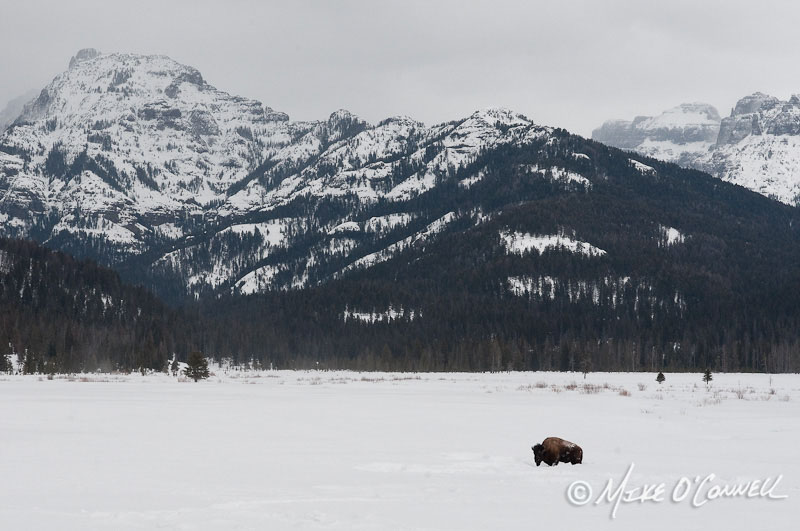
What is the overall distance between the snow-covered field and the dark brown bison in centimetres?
51

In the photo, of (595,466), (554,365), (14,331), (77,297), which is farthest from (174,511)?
(77,297)

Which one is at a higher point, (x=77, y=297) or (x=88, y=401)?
(x=77, y=297)

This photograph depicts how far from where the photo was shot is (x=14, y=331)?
464 ft

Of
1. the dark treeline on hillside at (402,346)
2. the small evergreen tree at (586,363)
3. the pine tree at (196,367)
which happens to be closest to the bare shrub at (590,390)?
the pine tree at (196,367)

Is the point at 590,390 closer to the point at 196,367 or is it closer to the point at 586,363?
the point at 196,367

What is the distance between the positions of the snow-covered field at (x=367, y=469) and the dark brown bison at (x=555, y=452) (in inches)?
20.0

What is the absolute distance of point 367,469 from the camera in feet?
62.8

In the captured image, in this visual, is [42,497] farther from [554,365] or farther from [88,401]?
[554,365]

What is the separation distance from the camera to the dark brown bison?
20.5 m

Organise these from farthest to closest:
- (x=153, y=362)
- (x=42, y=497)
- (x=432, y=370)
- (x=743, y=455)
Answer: (x=432, y=370), (x=153, y=362), (x=743, y=455), (x=42, y=497)

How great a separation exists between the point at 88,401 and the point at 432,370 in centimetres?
12445

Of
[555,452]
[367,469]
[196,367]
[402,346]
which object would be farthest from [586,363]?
[367,469]

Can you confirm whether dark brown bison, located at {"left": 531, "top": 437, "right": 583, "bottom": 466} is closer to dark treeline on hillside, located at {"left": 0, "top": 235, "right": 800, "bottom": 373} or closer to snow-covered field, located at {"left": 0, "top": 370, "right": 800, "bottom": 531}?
snow-covered field, located at {"left": 0, "top": 370, "right": 800, "bottom": 531}

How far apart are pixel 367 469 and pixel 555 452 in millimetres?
5343
